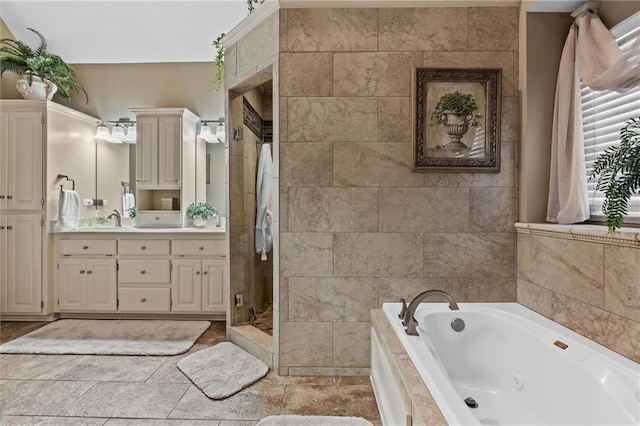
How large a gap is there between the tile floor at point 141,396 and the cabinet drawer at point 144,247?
1016 mm

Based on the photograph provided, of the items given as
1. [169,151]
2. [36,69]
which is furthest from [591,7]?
[36,69]

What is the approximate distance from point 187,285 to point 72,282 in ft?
3.68

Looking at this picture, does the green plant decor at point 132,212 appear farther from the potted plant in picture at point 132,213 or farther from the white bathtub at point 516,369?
the white bathtub at point 516,369

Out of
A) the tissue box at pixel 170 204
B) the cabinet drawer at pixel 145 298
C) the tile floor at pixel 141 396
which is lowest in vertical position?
the tile floor at pixel 141 396

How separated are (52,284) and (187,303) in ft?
4.35

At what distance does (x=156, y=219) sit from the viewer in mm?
3525

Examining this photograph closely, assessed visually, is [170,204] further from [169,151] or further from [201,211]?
[169,151]

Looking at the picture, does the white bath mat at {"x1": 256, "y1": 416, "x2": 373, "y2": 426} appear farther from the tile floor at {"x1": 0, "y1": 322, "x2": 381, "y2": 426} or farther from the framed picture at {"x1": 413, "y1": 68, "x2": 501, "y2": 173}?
the framed picture at {"x1": 413, "y1": 68, "x2": 501, "y2": 173}

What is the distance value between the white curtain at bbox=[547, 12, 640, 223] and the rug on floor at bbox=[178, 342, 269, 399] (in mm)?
2135

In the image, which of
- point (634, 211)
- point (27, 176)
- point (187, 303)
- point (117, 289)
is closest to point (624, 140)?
point (634, 211)

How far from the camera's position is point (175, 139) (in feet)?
11.3

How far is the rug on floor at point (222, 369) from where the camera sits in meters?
2.05

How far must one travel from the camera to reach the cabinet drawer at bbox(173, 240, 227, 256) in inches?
125

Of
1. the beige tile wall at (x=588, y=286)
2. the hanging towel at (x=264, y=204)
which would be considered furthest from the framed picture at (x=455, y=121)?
the hanging towel at (x=264, y=204)
